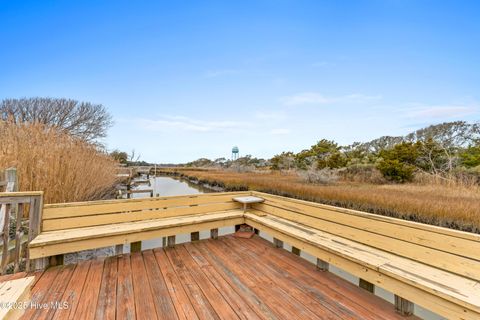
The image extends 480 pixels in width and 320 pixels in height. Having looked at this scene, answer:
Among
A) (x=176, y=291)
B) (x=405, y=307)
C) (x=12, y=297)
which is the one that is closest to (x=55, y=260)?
(x=176, y=291)

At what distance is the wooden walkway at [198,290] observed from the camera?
1.70m

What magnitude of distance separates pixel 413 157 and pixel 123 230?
12.6m

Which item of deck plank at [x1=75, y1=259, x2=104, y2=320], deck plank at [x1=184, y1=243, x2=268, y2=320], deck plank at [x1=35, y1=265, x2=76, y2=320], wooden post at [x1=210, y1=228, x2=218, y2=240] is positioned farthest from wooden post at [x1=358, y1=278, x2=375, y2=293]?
deck plank at [x1=35, y1=265, x2=76, y2=320]

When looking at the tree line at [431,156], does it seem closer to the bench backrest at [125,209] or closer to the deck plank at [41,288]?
the bench backrest at [125,209]

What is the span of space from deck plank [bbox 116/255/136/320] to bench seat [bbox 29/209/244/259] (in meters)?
0.28

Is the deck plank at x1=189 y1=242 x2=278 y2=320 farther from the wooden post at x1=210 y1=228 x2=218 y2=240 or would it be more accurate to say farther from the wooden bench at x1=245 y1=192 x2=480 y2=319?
the wooden bench at x1=245 y1=192 x2=480 y2=319

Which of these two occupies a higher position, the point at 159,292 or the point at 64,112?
the point at 64,112

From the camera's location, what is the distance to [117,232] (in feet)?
8.44

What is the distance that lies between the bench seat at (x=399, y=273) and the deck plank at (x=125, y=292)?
173cm

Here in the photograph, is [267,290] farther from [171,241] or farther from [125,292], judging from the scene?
[171,241]

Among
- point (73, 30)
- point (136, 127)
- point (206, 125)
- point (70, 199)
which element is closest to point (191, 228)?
point (70, 199)

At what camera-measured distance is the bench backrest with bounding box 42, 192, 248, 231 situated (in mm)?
2600

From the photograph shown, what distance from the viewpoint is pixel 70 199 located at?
12.4 feet

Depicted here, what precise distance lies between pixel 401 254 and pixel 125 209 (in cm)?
321
